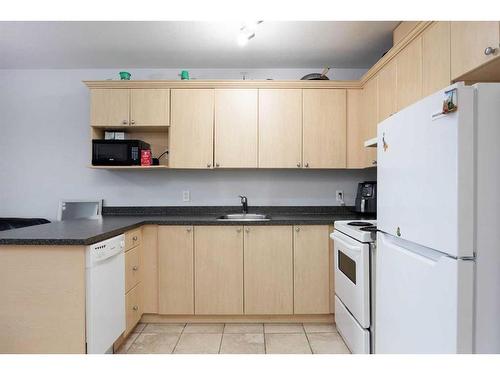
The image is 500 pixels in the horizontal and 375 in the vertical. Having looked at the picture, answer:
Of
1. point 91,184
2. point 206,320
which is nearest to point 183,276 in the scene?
point 206,320

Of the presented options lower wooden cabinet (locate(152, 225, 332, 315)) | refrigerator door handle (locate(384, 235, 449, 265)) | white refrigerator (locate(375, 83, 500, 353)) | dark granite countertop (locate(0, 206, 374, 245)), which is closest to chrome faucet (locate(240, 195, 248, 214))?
dark granite countertop (locate(0, 206, 374, 245))

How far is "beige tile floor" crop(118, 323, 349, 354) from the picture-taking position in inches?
79.7

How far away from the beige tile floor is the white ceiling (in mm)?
2484

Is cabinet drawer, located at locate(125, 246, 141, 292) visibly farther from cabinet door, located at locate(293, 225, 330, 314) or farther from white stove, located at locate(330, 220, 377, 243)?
white stove, located at locate(330, 220, 377, 243)

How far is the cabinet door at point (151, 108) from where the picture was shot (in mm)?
2662

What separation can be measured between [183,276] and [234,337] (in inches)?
25.9

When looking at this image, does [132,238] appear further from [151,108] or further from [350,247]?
[350,247]

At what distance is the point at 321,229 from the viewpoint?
2414 millimetres

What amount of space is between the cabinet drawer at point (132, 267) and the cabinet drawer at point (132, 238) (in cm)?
4

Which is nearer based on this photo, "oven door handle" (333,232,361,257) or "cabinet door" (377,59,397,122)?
"oven door handle" (333,232,361,257)

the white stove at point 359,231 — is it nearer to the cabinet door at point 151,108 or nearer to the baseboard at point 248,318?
the baseboard at point 248,318

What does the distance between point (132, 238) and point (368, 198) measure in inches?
82.6

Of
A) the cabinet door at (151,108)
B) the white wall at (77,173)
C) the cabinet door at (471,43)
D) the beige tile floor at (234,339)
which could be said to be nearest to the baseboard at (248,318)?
the beige tile floor at (234,339)
